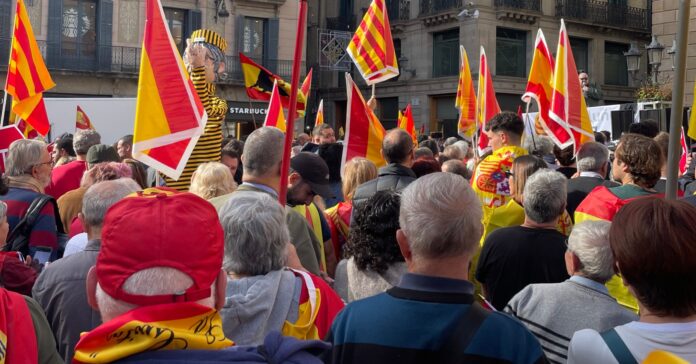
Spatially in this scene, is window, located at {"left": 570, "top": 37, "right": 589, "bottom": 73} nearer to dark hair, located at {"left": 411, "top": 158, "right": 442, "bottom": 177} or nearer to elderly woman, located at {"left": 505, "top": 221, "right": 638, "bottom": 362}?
dark hair, located at {"left": 411, "top": 158, "right": 442, "bottom": 177}

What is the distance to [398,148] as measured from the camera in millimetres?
5652

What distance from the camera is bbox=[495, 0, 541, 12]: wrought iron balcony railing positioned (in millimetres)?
31109

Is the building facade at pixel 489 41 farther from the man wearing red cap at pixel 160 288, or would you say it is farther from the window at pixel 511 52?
the man wearing red cap at pixel 160 288

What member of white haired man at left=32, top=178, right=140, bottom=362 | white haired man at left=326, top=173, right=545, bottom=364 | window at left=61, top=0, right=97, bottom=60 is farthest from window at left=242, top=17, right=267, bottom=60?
white haired man at left=326, top=173, right=545, bottom=364

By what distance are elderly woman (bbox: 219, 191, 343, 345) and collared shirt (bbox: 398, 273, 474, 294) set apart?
707 millimetres

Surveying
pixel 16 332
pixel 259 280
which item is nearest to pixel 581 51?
pixel 259 280

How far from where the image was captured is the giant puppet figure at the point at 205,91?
255 inches

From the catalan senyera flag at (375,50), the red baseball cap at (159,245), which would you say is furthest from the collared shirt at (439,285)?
the catalan senyera flag at (375,50)

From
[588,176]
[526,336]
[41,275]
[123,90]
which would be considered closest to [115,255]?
[526,336]

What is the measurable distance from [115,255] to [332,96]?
34102 mm

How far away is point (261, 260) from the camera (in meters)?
2.98

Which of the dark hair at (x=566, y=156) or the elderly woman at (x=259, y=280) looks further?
the dark hair at (x=566, y=156)

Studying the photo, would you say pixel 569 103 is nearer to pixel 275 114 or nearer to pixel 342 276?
pixel 275 114

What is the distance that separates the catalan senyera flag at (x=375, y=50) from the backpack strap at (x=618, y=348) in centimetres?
792
